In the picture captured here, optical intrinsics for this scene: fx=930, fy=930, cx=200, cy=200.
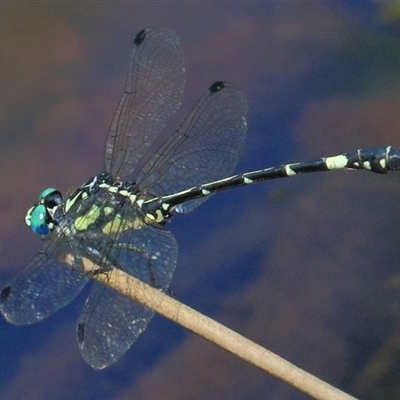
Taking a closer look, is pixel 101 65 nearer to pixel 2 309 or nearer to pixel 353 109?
pixel 353 109

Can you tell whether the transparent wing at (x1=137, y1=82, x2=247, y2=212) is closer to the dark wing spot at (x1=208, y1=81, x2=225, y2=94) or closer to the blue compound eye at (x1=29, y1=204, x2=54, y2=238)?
the dark wing spot at (x1=208, y1=81, x2=225, y2=94)

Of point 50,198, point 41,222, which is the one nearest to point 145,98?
point 50,198

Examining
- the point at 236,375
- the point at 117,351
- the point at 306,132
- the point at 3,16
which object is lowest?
the point at 236,375

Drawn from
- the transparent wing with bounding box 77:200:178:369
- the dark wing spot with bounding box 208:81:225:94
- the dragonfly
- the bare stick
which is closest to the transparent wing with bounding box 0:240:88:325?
the dragonfly

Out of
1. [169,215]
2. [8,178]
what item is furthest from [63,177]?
[169,215]

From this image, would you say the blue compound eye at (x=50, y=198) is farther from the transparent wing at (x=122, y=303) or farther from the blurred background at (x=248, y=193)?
the transparent wing at (x=122, y=303)

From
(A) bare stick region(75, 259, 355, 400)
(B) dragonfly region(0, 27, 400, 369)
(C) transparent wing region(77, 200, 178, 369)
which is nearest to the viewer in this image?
(A) bare stick region(75, 259, 355, 400)

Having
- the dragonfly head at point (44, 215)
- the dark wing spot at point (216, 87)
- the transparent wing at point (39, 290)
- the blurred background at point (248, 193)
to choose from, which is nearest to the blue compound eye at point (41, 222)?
the dragonfly head at point (44, 215)
